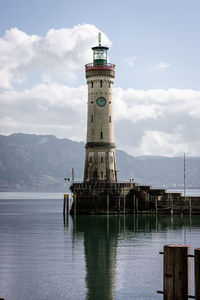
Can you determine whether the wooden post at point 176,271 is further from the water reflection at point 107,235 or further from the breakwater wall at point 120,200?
the breakwater wall at point 120,200

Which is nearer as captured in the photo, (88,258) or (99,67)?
(88,258)

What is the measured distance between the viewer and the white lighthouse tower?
96.6 m

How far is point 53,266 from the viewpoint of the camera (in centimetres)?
4550

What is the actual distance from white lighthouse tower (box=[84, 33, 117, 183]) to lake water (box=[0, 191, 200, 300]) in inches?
527

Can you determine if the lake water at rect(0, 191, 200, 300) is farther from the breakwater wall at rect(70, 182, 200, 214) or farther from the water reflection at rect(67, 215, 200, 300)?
the breakwater wall at rect(70, 182, 200, 214)

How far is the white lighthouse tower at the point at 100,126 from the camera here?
3804 inches

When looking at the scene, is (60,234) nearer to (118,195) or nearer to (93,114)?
(118,195)

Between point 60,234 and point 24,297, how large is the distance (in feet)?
119

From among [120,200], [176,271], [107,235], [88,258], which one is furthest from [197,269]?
[120,200]

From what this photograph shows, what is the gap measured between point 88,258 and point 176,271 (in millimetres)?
29615

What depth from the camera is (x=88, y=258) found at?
50.5m

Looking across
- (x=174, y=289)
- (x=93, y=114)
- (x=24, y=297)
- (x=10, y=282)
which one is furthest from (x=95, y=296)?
Answer: (x=93, y=114)

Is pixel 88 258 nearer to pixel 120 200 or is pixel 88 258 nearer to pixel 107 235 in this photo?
pixel 107 235

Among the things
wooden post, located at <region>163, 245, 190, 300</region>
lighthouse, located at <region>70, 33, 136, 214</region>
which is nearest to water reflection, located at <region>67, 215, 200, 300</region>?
lighthouse, located at <region>70, 33, 136, 214</region>
